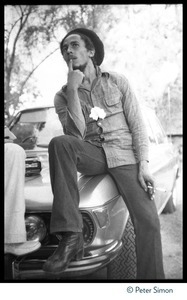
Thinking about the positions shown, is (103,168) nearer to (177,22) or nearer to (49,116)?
(49,116)

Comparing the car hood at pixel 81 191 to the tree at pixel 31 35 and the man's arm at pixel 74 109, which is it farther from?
the tree at pixel 31 35

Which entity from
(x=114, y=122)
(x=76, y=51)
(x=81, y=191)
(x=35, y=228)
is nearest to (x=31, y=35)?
(x=76, y=51)

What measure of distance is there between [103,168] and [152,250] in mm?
497

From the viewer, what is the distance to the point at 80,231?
→ 4.45 ft

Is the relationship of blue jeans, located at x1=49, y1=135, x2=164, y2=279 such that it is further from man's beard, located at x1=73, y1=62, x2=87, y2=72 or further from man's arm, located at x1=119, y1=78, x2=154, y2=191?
man's beard, located at x1=73, y1=62, x2=87, y2=72

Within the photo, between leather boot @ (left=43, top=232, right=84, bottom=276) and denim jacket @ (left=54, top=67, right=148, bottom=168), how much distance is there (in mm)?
452

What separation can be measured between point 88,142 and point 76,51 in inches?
21.5

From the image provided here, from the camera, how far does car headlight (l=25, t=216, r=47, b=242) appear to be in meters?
1.42

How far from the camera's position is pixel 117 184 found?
1.55 metres

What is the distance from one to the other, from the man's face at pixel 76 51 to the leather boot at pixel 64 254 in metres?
0.94

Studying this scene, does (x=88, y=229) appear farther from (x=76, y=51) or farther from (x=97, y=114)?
(x=76, y=51)

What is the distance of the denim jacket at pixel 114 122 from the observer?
163 cm

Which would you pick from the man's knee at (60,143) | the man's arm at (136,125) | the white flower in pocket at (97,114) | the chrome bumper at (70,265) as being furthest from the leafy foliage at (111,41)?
the chrome bumper at (70,265)
